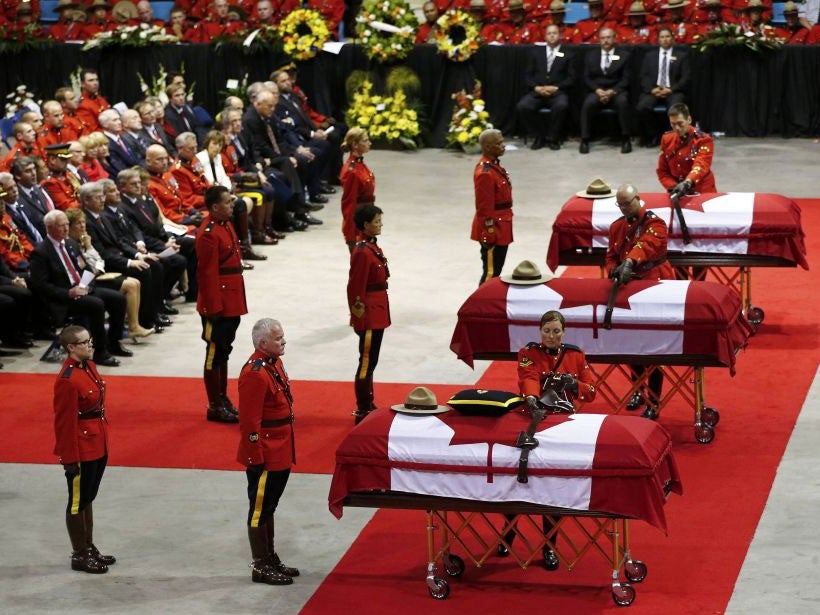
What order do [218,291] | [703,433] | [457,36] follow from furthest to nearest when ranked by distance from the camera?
[457,36] → [218,291] → [703,433]

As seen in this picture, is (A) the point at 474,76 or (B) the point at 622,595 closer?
(B) the point at 622,595

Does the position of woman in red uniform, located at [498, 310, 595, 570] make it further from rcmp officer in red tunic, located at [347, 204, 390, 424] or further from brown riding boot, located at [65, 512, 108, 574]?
brown riding boot, located at [65, 512, 108, 574]

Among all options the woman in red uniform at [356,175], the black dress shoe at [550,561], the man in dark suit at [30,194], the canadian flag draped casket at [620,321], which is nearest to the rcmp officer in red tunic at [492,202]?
the woman in red uniform at [356,175]

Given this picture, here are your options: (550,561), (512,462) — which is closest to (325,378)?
(550,561)

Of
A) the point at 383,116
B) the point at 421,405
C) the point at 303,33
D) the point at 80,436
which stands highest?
the point at 303,33

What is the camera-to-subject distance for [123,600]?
7988mm

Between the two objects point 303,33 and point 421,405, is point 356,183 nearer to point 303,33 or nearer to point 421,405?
point 421,405

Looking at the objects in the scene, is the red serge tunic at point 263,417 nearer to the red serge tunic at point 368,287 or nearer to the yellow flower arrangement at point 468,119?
the red serge tunic at point 368,287

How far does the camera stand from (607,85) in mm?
20109

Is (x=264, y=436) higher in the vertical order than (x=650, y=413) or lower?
higher

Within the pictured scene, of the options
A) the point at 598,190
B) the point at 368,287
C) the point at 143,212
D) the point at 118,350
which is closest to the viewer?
the point at 368,287

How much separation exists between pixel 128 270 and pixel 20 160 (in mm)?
1332

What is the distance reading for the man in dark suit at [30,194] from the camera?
13.1m

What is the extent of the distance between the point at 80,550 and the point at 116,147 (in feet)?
25.7
